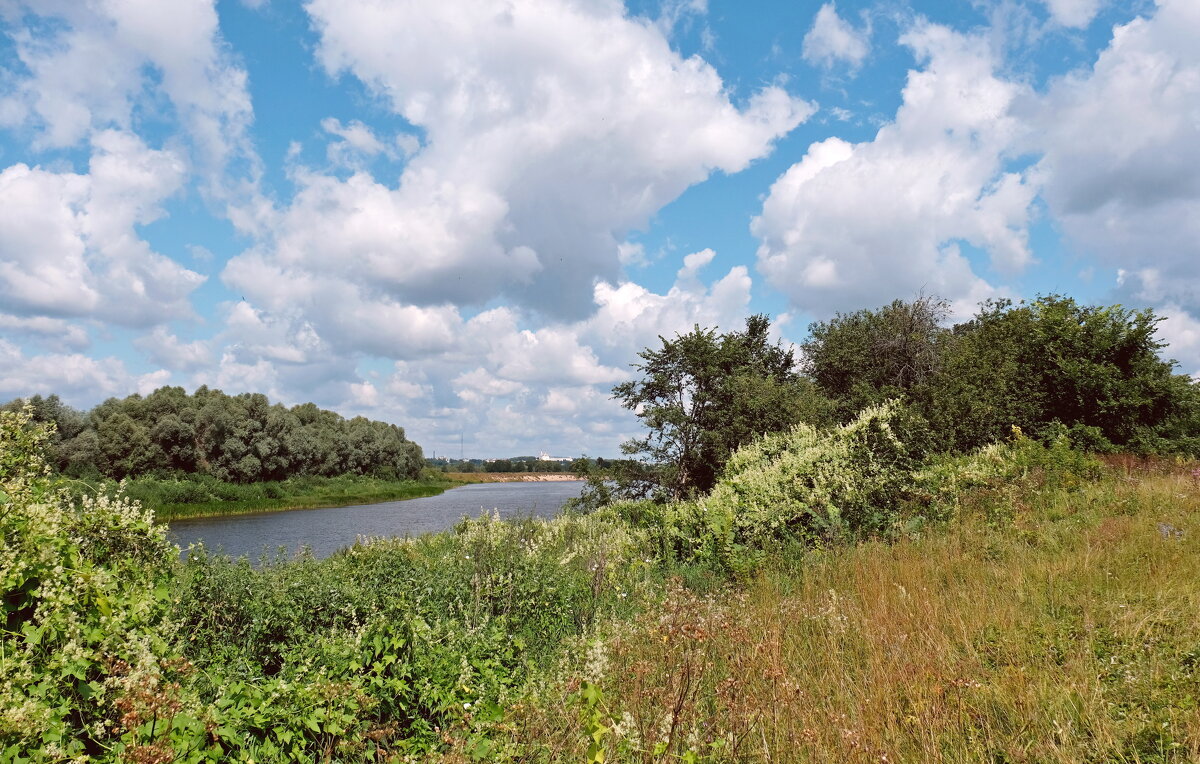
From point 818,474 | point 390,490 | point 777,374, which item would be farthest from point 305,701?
point 390,490

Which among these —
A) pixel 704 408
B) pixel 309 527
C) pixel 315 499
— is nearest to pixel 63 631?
pixel 704 408

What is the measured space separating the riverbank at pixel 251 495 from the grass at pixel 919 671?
108ft

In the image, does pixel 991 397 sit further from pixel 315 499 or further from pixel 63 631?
pixel 315 499

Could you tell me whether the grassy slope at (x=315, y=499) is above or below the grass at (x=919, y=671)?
below

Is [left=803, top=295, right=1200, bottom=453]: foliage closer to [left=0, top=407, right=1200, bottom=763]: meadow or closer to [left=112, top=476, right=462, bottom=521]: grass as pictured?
[left=0, top=407, right=1200, bottom=763]: meadow

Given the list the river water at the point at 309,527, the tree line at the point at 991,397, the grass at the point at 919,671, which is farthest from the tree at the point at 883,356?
the grass at the point at 919,671

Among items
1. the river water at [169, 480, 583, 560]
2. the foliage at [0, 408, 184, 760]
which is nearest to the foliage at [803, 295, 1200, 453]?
the river water at [169, 480, 583, 560]

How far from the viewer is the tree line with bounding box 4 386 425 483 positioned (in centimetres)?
4403

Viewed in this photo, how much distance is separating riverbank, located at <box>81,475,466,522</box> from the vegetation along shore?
2981cm

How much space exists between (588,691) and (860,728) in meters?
1.62

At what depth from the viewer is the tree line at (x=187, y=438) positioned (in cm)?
4403

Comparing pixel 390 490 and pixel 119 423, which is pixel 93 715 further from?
pixel 390 490

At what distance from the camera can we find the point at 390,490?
63.5 meters

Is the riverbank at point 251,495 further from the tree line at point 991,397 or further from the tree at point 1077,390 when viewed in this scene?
the tree at point 1077,390
